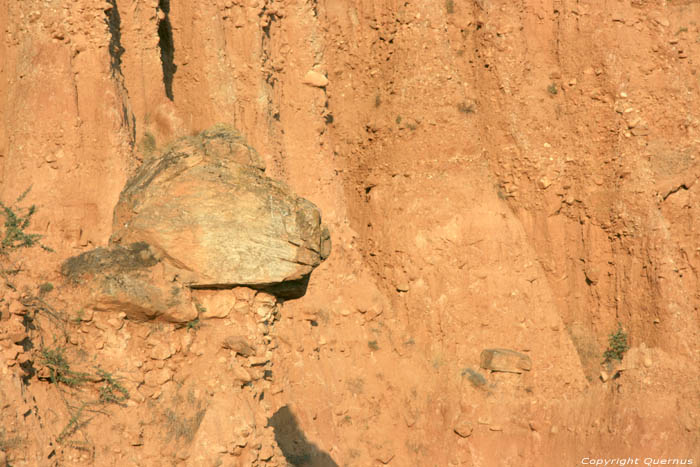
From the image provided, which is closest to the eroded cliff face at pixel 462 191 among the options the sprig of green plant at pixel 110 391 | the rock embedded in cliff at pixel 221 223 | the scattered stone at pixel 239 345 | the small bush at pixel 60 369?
the rock embedded in cliff at pixel 221 223

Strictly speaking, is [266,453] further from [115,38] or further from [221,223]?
[115,38]

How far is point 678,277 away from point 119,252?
9250 millimetres

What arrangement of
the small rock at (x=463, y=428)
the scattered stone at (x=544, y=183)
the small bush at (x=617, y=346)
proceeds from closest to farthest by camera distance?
the small rock at (x=463, y=428), the small bush at (x=617, y=346), the scattered stone at (x=544, y=183)

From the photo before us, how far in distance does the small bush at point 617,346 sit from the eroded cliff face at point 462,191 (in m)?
0.12

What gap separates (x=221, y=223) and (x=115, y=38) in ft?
17.5

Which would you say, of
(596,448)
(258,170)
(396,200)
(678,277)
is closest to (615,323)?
(678,277)

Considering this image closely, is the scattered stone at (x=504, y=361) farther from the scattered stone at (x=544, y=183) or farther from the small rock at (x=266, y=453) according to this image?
the small rock at (x=266, y=453)

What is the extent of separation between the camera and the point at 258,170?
7070mm

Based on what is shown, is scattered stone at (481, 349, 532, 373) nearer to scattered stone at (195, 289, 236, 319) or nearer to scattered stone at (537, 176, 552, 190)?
scattered stone at (537, 176, 552, 190)

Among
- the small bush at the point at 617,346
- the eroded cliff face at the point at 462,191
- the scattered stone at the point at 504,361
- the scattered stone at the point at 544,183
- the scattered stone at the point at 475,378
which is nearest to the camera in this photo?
the eroded cliff face at the point at 462,191

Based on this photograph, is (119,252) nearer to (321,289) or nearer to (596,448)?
(321,289)

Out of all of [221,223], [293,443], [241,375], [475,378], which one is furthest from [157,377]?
[475,378]

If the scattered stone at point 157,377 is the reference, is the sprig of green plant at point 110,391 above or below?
below

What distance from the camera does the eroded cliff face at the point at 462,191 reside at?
12.2 m
